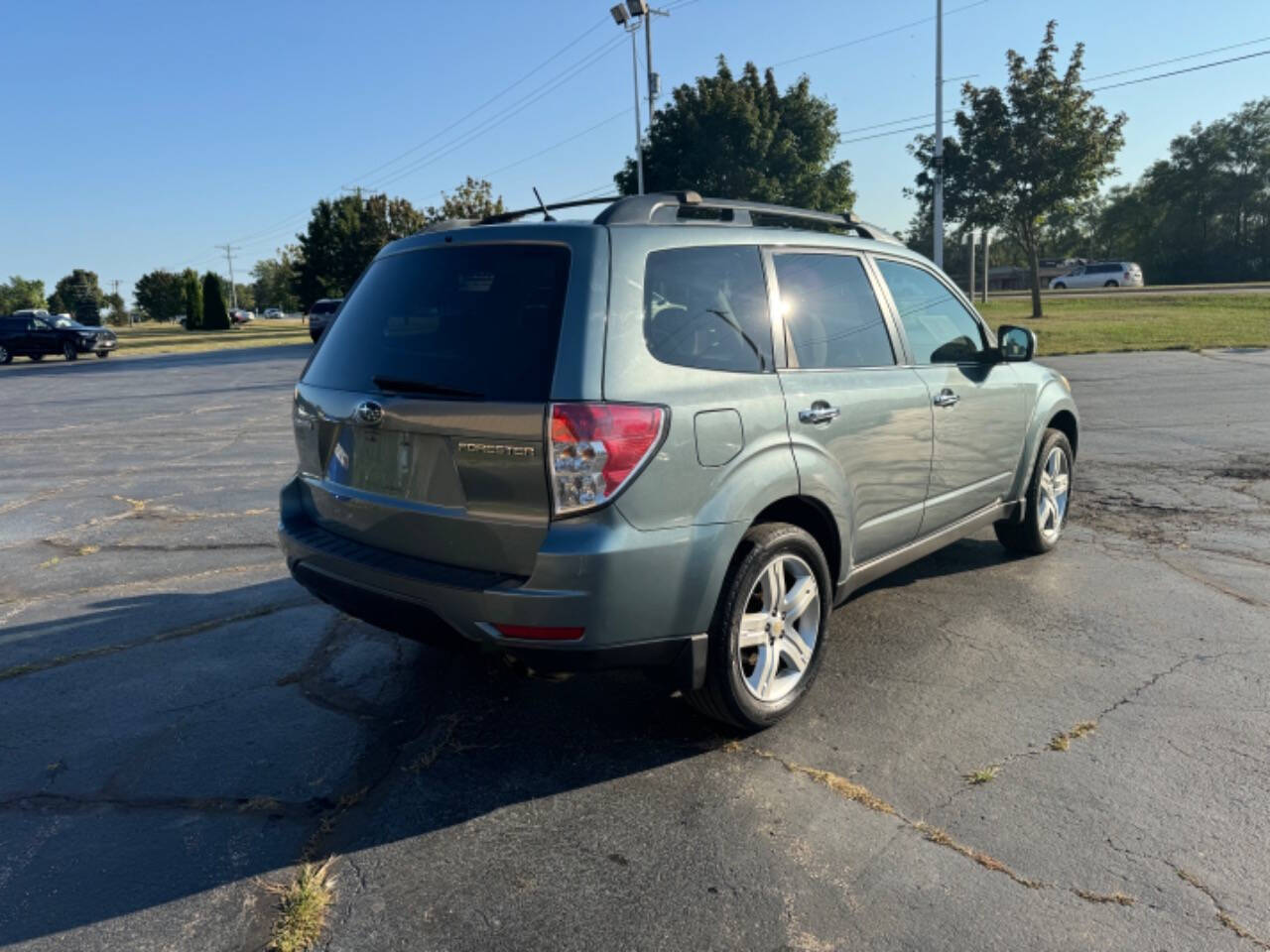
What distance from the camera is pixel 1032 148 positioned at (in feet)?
90.5

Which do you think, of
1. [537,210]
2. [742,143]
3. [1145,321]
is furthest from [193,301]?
[537,210]

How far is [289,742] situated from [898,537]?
8.84ft

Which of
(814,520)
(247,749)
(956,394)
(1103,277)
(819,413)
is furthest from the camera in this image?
(1103,277)

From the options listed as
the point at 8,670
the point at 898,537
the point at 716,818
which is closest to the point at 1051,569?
the point at 898,537

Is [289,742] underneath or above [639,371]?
underneath

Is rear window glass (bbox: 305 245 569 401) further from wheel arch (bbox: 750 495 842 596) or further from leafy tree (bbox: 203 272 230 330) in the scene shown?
leafy tree (bbox: 203 272 230 330)

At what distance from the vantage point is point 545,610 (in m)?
2.82

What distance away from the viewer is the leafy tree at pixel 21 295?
113 meters

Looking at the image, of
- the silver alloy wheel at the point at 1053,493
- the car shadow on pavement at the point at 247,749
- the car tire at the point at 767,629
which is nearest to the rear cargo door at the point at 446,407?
the car shadow on pavement at the point at 247,749

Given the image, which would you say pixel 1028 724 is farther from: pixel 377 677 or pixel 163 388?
pixel 163 388

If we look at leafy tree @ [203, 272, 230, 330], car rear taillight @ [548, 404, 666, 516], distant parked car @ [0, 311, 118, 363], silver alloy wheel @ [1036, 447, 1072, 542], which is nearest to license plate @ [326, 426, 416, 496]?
car rear taillight @ [548, 404, 666, 516]

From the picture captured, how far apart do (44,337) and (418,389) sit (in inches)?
1467

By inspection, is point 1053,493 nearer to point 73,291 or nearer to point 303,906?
point 303,906

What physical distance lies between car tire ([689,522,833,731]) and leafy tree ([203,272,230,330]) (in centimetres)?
7396
